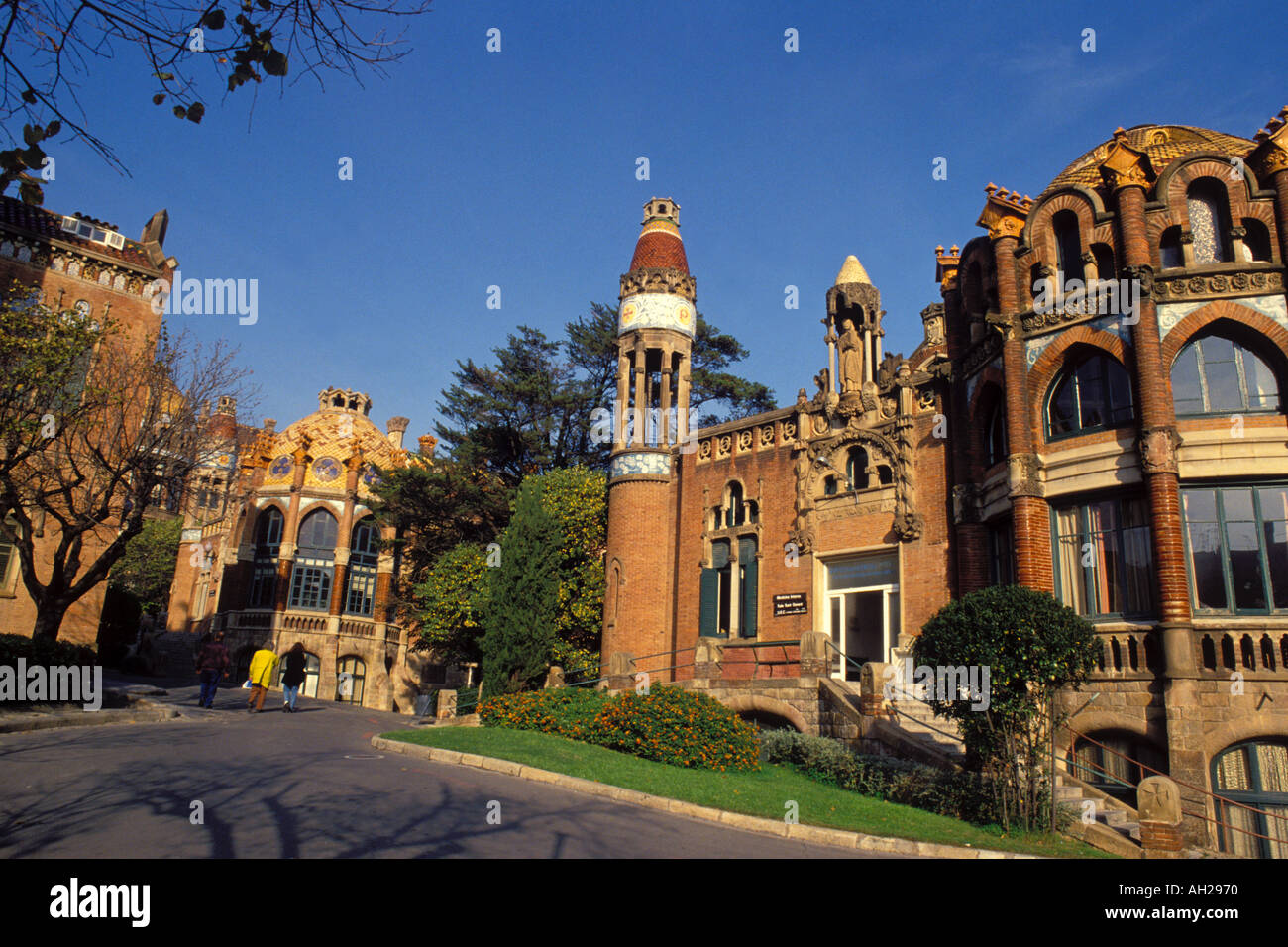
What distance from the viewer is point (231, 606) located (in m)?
43.6

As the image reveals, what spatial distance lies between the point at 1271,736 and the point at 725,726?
8721mm

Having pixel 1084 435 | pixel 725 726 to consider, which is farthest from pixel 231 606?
pixel 1084 435

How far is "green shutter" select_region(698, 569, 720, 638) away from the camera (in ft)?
82.2

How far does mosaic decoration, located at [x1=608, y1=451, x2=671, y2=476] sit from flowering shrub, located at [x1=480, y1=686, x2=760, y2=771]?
8.90 m

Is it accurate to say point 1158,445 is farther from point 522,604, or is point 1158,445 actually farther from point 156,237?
point 156,237

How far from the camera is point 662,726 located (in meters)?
16.4

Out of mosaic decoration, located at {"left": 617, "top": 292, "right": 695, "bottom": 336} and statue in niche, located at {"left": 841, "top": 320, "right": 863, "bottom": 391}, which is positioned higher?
mosaic decoration, located at {"left": 617, "top": 292, "right": 695, "bottom": 336}

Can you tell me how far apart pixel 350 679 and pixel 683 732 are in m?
31.7

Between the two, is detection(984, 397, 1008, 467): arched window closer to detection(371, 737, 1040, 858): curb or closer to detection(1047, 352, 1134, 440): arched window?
detection(1047, 352, 1134, 440): arched window

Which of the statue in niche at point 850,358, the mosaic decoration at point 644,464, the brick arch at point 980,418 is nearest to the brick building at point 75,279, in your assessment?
the mosaic decoration at point 644,464

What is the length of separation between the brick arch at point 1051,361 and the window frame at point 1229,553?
9.74 feet

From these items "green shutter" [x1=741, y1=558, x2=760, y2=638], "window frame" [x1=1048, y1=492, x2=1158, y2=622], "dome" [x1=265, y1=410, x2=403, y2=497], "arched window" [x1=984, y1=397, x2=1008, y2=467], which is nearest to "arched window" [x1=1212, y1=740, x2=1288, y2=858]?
"window frame" [x1=1048, y1=492, x2=1158, y2=622]

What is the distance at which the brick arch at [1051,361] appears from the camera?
17.1 meters

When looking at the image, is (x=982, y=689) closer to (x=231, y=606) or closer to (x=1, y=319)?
(x=1, y=319)
